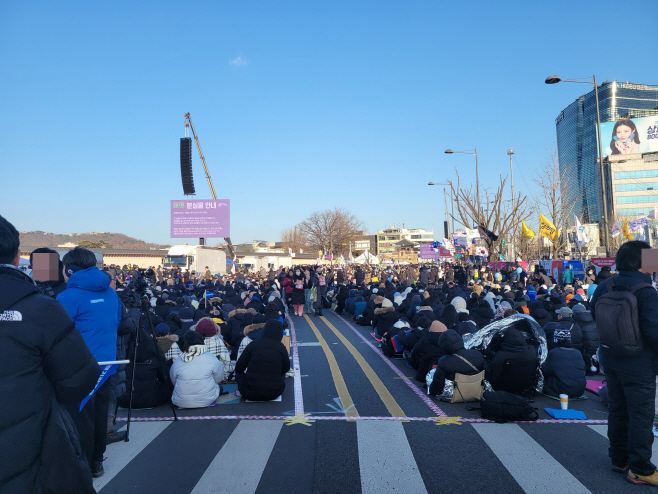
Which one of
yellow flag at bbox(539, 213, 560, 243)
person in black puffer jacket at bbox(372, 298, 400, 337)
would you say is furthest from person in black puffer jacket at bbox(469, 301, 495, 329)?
yellow flag at bbox(539, 213, 560, 243)

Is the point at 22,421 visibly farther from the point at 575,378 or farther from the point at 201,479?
the point at 575,378

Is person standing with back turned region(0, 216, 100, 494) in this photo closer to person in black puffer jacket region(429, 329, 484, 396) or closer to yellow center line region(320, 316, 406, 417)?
yellow center line region(320, 316, 406, 417)

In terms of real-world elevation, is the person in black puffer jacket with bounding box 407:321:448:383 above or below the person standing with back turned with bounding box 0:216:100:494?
below

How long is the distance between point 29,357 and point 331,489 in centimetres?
281

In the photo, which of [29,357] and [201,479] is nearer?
[29,357]

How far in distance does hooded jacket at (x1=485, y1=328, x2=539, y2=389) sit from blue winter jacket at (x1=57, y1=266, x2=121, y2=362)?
16.2 feet

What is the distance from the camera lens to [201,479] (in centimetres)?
416

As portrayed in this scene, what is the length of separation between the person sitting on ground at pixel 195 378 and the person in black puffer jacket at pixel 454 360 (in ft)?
10.4

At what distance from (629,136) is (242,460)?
94.7 meters

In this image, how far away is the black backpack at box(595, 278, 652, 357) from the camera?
3955 mm

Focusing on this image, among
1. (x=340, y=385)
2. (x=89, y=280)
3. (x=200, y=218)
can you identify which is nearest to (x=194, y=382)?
(x=340, y=385)

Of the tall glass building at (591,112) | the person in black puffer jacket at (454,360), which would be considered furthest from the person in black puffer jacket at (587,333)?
the tall glass building at (591,112)

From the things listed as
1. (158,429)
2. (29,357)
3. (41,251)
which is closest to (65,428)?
(29,357)

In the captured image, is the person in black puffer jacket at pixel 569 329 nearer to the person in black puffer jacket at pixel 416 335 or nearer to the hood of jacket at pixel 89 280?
the person in black puffer jacket at pixel 416 335
